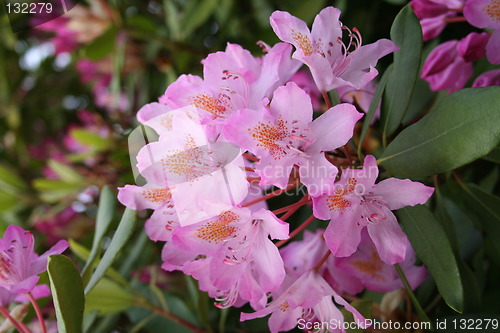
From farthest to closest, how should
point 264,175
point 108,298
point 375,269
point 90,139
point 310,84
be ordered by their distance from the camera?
point 90,139 < point 310,84 < point 108,298 < point 375,269 < point 264,175

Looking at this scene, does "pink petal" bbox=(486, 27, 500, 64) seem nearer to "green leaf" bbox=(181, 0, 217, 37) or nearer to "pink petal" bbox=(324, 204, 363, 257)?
"pink petal" bbox=(324, 204, 363, 257)

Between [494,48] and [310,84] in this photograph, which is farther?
[310,84]

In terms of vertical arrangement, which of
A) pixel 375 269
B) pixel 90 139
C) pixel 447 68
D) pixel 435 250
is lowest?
pixel 90 139

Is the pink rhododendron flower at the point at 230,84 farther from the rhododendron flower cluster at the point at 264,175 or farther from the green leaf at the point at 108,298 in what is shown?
the green leaf at the point at 108,298

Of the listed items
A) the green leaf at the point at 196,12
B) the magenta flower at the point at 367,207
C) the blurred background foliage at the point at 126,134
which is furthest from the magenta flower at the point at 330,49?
the green leaf at the point at 196,12

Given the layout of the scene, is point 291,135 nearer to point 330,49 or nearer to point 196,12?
point 330,49

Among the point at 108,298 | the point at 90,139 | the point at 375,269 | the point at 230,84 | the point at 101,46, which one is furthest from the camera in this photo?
the point at 90,139

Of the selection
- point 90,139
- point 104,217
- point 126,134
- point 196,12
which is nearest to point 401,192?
point 104,217
